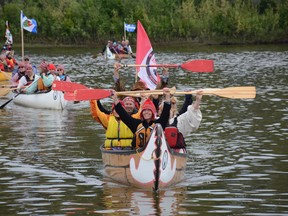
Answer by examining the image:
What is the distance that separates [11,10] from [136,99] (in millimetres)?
70215

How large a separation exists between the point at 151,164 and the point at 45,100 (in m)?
13.6

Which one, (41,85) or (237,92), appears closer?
(237,92)

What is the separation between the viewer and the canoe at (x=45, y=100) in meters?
26.9

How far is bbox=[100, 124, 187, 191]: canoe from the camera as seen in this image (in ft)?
45.7

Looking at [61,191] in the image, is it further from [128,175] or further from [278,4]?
[278,4]

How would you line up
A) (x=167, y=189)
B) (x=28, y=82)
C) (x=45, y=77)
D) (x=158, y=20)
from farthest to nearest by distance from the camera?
(x=158, y=20) < (x=28, y=82) < (x=45, y=77) < (x=167, y=189)

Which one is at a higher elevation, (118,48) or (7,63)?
(118,48)

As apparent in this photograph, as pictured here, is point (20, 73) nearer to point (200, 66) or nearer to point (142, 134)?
point (200, 66)

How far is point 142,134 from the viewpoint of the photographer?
14.6 meters

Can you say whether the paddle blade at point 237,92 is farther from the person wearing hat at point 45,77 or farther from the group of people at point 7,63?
the group of people at point 7,63

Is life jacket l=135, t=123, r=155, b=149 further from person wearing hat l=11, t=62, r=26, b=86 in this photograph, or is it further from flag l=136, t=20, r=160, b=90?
person wearing hat l=11, t=62, r=26, b=86

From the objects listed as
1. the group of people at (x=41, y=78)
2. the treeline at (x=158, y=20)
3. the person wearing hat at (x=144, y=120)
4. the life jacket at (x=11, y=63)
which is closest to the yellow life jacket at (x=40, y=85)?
the group of people at (x=41, y=78)

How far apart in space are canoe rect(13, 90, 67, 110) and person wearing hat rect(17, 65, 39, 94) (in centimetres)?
23

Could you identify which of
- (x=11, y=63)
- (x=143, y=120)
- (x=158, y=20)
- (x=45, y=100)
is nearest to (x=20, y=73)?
(x=45, y=100)
